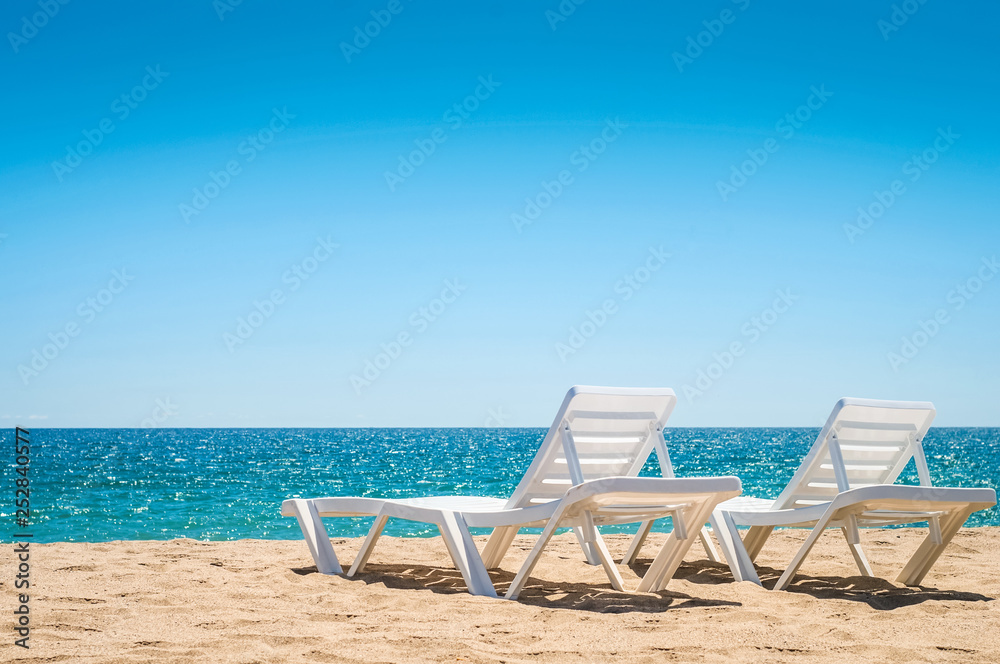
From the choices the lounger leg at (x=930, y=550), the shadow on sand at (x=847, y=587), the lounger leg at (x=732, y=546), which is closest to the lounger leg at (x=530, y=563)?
the lounger leg at (x=732, y=546)

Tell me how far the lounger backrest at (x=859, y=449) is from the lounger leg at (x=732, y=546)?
0.35 metres

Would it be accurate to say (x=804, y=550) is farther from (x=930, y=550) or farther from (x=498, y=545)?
(x=498, y=545)

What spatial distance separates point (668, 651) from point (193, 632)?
2.12m

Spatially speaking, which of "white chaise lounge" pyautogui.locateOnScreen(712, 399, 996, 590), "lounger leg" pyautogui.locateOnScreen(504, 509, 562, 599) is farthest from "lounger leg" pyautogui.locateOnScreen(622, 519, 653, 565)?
"lounger leg" pyautogui.locateOnScreen(504, 509, 562, 599)

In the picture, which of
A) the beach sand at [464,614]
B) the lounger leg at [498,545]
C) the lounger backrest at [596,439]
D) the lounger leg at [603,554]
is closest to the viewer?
the beach sand at [464,614]

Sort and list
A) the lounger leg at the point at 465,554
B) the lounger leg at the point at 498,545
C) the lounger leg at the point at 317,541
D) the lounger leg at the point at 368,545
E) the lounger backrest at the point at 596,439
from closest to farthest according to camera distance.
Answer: the lounger backrest at the point at 596,439 < the lounger leg at the point at 465,554 < the lounger leg at the point at 368,545 < the lounger leg at the point at 317,541 < the lounger leg at the point at 498,545

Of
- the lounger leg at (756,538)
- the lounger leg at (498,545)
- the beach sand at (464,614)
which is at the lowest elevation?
the beach sand at (464,614)

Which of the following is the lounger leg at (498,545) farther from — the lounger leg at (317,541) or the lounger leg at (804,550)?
the lounger leg at (804,550)

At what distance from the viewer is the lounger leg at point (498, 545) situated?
20.1 feet

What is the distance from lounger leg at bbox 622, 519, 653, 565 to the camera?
648 cm

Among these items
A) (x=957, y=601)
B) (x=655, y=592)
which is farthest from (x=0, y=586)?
(x=957, y=601)

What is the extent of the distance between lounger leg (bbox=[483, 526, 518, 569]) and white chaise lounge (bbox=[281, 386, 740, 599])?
1.40ft

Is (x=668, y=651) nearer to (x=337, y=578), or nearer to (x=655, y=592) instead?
(x=655, y=592)

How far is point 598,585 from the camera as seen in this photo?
17.9ft
